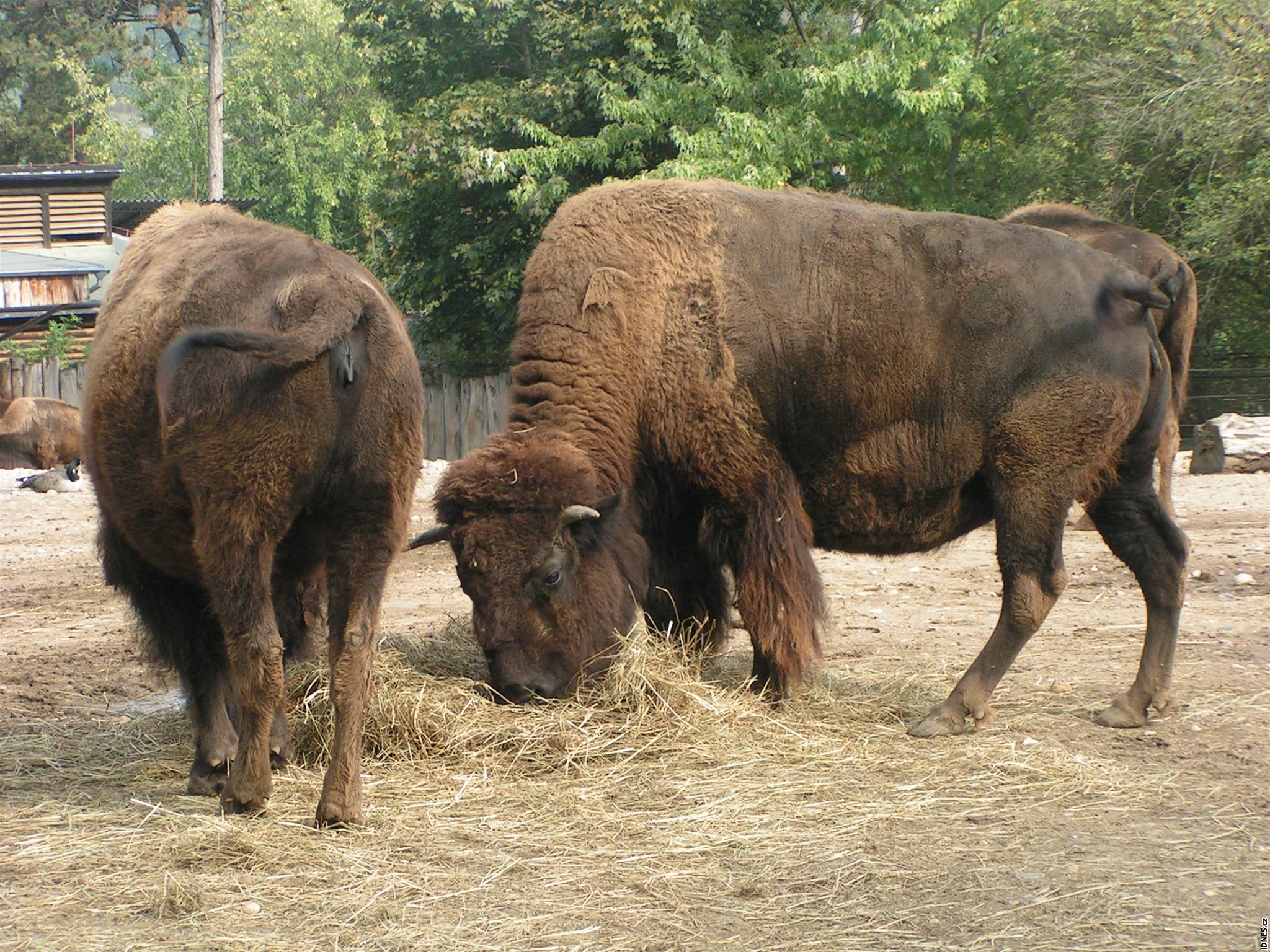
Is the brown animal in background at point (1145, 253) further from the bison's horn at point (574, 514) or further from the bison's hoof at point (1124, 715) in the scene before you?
the bison's horn at point (574, 514)

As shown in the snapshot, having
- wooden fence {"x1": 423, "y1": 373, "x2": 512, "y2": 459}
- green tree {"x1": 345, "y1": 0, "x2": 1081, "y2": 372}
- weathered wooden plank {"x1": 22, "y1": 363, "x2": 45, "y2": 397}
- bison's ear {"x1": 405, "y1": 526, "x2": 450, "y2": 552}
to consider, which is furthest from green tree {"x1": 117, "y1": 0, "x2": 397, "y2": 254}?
bison's ear {"x1": 405, "y1": 526, "x2": 450, "y2": 552}

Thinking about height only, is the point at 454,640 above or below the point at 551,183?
below

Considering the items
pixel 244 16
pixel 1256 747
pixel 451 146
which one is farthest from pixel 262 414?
pixel 244 16

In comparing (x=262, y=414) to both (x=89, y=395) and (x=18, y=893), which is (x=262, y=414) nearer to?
(x=89, y=395)

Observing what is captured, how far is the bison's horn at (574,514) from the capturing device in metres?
5.30

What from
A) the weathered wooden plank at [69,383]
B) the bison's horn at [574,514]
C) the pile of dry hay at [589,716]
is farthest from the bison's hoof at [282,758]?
the weathered wooden plank at [69,383]

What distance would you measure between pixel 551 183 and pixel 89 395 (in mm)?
14352

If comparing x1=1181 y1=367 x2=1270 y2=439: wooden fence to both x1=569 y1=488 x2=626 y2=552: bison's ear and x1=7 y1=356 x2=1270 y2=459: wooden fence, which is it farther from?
x1=569 y1=488 x2=626 y2=552: bison's ear

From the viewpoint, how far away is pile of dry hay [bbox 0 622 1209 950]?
3355 millimetres

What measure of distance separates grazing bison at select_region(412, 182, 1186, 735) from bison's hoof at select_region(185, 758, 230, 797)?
1205mm

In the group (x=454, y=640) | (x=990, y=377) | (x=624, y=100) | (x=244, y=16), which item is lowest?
(x=454, y=640)

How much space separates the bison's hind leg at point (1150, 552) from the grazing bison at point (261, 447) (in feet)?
10.7

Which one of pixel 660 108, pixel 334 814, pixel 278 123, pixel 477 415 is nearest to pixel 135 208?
pixel 278 123

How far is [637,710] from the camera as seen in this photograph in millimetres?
5355
